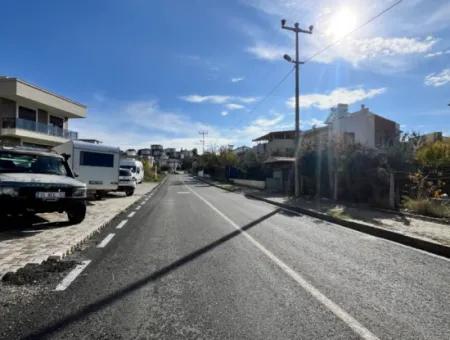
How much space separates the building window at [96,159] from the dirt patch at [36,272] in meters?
12.2

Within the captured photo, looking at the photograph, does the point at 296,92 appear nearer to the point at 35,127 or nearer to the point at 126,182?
the point at 126,182

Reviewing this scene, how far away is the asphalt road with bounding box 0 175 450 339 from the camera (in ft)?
12.6

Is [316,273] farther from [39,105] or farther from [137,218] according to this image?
[39,105]

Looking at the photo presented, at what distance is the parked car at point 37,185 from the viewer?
28.4 ft

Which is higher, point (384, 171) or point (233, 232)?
point (384, 171)

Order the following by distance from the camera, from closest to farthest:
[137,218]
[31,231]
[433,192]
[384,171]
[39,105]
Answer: [31,231] < [137,218] < [433,192] < [384,171] < [39,105]

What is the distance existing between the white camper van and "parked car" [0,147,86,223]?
665cm

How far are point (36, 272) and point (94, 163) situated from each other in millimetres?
13069

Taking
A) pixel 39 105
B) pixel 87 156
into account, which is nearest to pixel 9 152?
pixel 87 156

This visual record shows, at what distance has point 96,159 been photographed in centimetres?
1823

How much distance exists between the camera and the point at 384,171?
17109 millimetres

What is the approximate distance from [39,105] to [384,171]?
31.9 meters

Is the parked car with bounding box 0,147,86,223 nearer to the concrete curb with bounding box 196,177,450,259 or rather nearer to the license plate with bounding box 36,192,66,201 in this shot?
the license plate with bounding box 36,192,66,201

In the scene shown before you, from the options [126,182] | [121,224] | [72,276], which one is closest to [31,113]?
[126,182]
